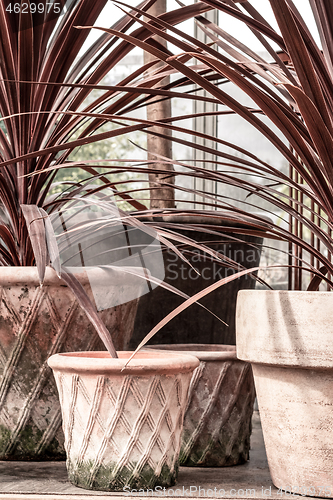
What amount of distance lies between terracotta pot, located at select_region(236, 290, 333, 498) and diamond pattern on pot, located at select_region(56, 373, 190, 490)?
16cm

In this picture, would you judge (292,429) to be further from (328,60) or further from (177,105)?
(177,105)

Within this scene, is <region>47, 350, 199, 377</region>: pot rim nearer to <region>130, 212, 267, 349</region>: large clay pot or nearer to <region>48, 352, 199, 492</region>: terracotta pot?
<region>48, 352, 199, 492</region>: terracotta pot

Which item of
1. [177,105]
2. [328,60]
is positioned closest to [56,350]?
[328,60]

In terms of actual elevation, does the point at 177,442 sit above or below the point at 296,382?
below

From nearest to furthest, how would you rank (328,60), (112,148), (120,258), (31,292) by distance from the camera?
(328,60) → (31,292) → (120,258) → (112,148)

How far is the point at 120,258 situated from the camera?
49.8 inches

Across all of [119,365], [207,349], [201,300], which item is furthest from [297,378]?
[201,300]

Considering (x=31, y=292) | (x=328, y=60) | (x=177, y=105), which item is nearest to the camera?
(x=328, y=60)

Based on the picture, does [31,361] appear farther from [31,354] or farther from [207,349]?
[207,349]

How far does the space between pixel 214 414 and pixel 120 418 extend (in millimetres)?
283

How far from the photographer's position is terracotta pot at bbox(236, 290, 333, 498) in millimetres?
749

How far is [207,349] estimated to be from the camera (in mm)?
1165

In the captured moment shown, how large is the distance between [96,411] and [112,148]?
6.04 feet

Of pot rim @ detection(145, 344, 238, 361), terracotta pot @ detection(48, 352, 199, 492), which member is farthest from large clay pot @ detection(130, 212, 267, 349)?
terracotta pot @ detection(48, 352, 199, 492)
